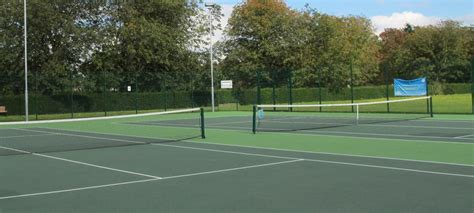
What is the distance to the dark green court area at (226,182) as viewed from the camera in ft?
21.0

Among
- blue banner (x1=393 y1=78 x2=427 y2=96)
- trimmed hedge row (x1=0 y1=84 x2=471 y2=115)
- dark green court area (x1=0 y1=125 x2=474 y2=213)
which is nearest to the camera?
dark green court area (x1=0 y1=125 x2=474 y2=213)

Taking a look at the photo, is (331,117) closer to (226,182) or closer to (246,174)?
(246,174)

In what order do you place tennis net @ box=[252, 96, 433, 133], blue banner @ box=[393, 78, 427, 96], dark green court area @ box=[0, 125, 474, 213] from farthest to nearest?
1. blue banner @ box=[393, 78, 427, 96]
2. tennis net @ box=[252, 96, 433, 133]
3. dark green court area @ box=[0, 125, 474, 213]

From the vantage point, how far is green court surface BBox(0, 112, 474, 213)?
256 inches

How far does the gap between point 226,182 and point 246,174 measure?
2.64 ft

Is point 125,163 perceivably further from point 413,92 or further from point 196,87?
point 196,87

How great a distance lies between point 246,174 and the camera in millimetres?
8836

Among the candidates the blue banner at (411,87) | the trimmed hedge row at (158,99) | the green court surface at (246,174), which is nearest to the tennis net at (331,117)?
the blue banner at (411,87)

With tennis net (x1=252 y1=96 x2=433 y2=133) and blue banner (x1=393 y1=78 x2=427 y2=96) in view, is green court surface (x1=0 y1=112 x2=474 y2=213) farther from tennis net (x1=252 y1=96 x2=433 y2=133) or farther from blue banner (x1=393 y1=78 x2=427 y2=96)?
blue banner (x1=393 y1=78 x2=427 y2=96)

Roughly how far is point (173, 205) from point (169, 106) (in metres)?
31.7

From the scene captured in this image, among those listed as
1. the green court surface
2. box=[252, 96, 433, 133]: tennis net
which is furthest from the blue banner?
the green court surface

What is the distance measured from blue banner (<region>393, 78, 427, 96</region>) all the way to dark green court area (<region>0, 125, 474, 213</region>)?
15243 mm


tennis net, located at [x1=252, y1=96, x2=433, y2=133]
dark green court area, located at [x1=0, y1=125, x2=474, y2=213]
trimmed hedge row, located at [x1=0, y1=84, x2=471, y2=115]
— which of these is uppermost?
trimmed hedge row, located at [x1=0, y1=84, x2=471, y2=115]

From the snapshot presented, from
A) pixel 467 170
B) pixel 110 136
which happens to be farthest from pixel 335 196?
pixel 110 136
